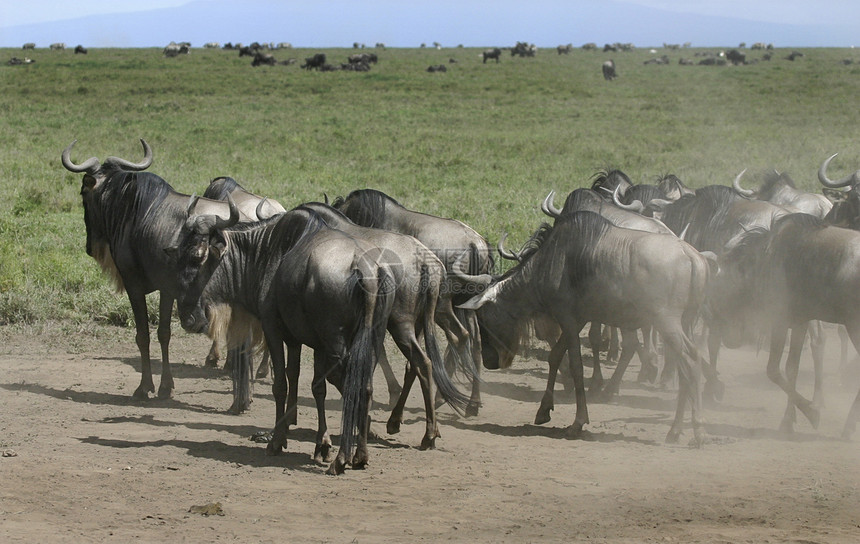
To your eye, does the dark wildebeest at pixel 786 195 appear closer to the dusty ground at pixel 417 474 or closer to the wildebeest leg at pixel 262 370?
the dusty ground at pixel 417 474

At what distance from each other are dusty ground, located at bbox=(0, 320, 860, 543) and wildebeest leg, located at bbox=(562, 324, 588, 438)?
18 cm

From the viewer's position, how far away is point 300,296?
630 cm

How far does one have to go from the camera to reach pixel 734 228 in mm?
9328

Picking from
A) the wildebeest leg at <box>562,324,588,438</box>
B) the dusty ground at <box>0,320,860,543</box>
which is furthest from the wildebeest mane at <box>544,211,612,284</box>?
the dusty ground at <box>0,320,860,543</box>

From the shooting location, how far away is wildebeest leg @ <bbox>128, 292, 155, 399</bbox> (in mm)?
8125

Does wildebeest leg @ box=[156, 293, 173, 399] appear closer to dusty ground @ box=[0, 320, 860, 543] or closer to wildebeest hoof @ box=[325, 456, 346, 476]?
dusty ground @ box=[0, 320, 860, 543]

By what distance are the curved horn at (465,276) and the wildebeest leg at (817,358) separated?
277 centimetres

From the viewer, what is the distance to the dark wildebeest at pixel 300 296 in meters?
6.11

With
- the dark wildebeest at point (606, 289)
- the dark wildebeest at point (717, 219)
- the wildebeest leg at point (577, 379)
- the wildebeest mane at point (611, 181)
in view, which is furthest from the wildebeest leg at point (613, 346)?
the wildebeest leg at point (577, 379)

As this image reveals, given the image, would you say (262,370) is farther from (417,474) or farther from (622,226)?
(622,226)

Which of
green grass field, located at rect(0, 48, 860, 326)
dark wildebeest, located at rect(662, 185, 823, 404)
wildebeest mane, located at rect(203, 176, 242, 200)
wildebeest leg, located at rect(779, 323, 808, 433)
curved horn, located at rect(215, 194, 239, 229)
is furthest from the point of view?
green grass field, located at rect(0, 48, 860, 326)

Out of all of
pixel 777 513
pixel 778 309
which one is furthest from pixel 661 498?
pixel 778 309

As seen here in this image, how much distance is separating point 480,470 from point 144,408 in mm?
3052

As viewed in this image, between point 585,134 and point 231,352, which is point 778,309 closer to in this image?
point 231,352
